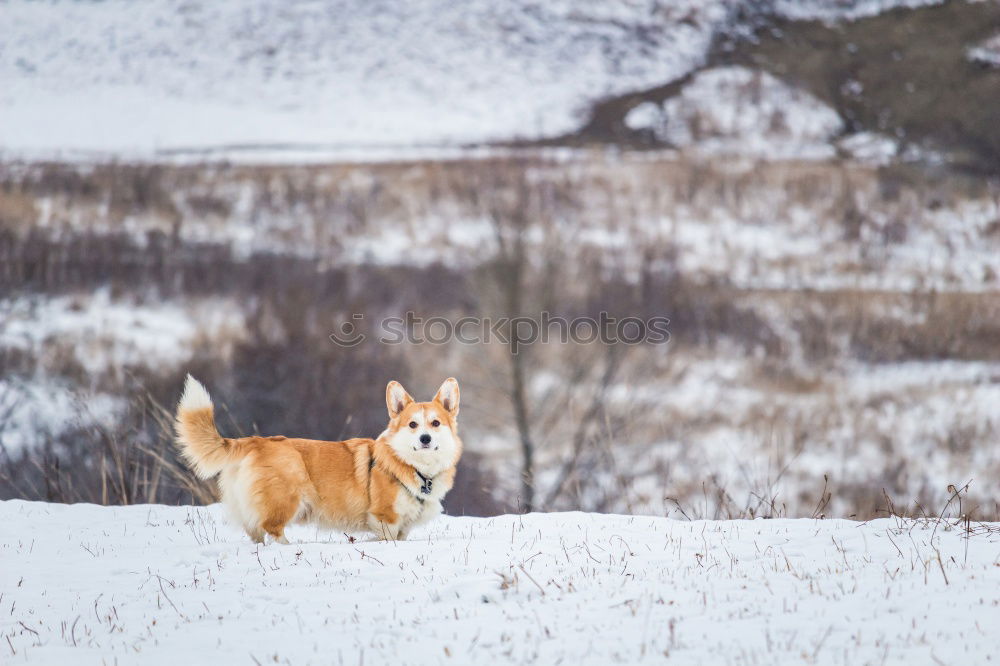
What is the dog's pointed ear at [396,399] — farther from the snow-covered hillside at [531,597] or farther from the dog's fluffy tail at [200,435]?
the dog's fluffy tail at [200,435]

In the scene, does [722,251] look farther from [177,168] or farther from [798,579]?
[798,579]

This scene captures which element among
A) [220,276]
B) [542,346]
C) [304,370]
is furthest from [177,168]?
[542,346]

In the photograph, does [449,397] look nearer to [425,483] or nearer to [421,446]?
[421,446]

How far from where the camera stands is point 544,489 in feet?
56.1

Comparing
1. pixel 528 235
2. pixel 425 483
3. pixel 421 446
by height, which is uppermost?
pixel 421 446

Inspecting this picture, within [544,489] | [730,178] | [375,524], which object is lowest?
[544,489]

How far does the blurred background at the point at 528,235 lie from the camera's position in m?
18.3

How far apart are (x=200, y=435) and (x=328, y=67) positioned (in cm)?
3437

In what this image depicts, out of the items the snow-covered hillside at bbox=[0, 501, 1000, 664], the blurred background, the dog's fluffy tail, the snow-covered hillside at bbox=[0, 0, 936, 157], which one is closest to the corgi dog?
the dog's fluffy tail

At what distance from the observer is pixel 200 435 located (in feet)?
22.0

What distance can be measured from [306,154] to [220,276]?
7.79m

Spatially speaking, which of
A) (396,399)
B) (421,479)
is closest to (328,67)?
(396,399)

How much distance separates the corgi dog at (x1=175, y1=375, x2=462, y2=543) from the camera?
6.68m

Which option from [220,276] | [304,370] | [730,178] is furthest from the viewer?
[730,178]
